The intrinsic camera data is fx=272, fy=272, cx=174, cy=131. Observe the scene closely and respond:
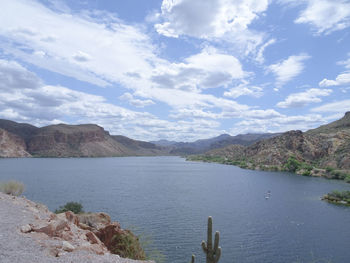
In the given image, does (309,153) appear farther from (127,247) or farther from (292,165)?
(127,247)

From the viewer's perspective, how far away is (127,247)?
1816 centimetres

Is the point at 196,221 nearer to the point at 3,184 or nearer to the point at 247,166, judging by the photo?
the point at 3,184

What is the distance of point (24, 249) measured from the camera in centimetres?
1045

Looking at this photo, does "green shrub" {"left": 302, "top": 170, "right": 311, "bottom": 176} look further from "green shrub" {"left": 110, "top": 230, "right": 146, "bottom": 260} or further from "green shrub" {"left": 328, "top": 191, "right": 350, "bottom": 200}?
"green shrub" {"left": 110, "top": 230, "right": 146, "bottom": 260}

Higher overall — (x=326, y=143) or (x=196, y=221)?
(x=326, y=143)

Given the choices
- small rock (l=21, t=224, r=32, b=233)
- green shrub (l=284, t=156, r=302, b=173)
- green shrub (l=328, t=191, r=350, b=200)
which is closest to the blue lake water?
green shrub (l=328, t=191, r=350, b=200)

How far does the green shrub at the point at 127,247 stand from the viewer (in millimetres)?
17719

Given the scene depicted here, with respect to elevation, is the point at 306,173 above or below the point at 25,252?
above

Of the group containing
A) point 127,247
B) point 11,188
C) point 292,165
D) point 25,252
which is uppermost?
Result: point 292,165

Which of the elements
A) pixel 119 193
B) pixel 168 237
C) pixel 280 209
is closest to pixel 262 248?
pixel 168 237

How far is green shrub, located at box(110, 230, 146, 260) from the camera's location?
58.1 feet

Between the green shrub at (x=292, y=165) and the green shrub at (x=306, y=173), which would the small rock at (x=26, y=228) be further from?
the green shrub at (x=292, y=165)

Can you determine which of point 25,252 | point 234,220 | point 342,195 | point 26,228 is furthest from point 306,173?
point 25,252

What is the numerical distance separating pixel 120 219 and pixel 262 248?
18166 millimetres
